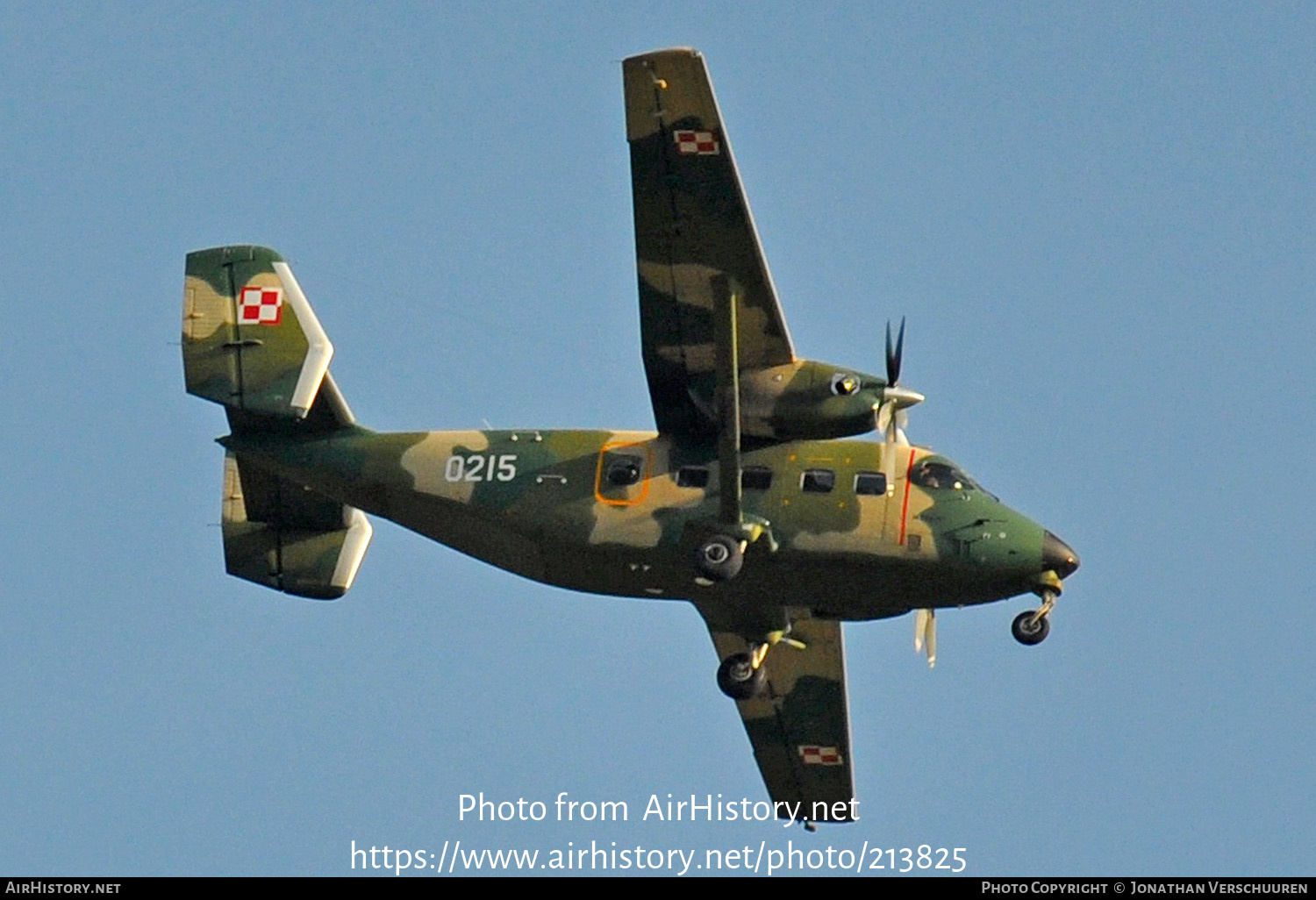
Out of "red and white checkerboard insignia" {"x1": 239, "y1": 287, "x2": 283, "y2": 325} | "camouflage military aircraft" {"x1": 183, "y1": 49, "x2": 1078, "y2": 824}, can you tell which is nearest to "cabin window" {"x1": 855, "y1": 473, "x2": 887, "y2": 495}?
"camouflage military aircraft" {"x1": 183, "y1": 49, "x2": 1078, "y2": 824}

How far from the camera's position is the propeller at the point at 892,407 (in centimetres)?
3186

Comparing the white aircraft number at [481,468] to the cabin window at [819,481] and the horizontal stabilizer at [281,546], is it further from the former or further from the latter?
the cabin window at [819,481]

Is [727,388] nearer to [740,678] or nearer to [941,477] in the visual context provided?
[941,477]

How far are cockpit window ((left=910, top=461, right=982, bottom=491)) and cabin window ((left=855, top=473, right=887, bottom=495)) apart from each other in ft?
1.24

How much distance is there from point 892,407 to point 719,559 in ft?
9.42

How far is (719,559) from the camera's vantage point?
31.5 meters

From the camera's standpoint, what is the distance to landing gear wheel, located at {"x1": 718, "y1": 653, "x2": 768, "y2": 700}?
33.7 meters

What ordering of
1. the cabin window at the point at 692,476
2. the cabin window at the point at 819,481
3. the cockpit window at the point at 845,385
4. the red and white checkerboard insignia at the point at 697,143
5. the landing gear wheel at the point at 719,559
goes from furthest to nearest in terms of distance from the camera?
the cabin window at the point at 692,476 → the cabin window at the point at 819,481 → the cockpit window at the point at 845,385 → the landing gear wheel at the point at 719,559 → the red and white checkerboard insignia at the point at 697,143

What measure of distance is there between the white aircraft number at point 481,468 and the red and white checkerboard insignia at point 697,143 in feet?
16.1

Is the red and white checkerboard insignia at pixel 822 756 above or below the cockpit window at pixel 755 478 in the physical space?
below

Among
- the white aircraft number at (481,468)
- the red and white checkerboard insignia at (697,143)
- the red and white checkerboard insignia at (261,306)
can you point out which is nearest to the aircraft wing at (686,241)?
the red and white checkerboard insignia at (697,143)

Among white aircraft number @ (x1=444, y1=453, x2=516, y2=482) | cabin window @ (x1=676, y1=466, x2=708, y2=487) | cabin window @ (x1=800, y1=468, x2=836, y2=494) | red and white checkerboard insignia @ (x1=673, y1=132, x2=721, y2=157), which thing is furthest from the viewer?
white aircraft number @ (x1=444, y1=453, x2=516, y2=482)

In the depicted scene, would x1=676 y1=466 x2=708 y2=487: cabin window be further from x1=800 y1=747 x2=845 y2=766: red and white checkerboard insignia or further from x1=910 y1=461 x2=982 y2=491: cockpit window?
x1=800 y1=747 x2=845 y2=766: red and white checkerboard insignia

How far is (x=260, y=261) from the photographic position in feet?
113
